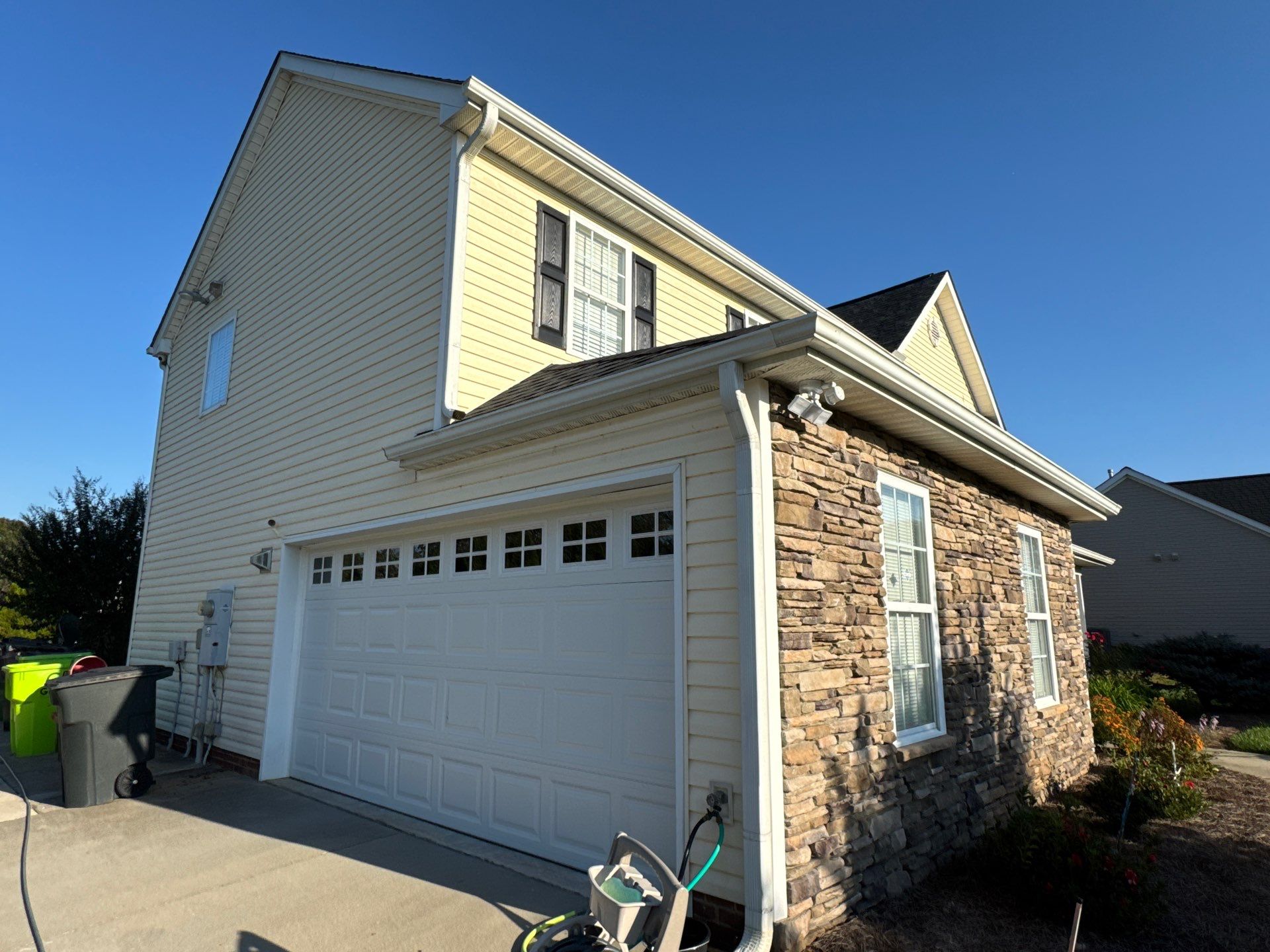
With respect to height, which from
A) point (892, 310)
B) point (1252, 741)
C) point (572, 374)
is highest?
point (892, 310)

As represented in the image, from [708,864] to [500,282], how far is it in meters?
5.27

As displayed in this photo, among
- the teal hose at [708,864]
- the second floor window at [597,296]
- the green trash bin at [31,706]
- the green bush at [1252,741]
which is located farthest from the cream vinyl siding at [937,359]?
the green trash bin at [31,706]

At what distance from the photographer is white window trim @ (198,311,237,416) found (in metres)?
9.92

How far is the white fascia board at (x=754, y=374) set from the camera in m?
3.66

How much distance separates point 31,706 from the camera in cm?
850

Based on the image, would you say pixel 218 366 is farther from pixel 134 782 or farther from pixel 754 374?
pixel 754 374

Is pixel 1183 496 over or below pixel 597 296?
below

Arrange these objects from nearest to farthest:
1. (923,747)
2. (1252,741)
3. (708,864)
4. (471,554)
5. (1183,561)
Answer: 1. (708,864)
2. (923,747)
3. (471,554)
4. (1252,741)
5. (1183,561)

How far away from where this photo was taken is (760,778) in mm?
3420

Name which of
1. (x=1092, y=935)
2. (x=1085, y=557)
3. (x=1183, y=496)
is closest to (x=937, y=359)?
(x=1085, y=557)

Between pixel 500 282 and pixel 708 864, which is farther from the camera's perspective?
pixel 500 282

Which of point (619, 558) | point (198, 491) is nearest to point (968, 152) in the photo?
point (619, 558)

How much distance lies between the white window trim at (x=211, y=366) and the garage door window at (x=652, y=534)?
7.73m

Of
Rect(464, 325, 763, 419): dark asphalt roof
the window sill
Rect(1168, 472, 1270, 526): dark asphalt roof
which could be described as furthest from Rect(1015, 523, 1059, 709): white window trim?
Rect(1168, 472, 1270, 526): dark asphalt roof
